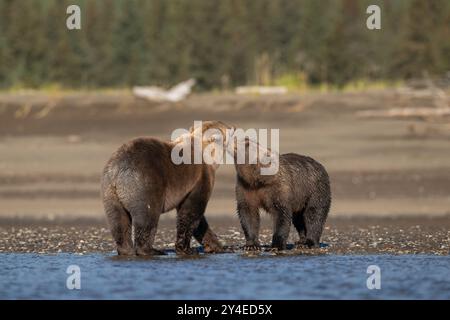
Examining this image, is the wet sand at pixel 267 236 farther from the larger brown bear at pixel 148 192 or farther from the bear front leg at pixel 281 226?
the larger brown bear at pixel 148 192

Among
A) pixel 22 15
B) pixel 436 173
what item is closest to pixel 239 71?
pixel 22 15

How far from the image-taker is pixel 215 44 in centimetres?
2266

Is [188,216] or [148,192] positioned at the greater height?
[148,192]

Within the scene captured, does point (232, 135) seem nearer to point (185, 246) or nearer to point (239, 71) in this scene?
point (185, 246)

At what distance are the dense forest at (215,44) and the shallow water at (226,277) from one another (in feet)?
38.2

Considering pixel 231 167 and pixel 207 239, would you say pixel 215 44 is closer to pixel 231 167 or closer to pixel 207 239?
pixel 231 167

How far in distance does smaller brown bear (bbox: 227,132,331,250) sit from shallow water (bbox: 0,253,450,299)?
1.06 feet

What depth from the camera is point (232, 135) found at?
10.8 meters

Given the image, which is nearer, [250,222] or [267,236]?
[250,222]

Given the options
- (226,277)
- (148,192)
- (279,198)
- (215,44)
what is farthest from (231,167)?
(226,277)

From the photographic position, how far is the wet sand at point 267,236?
11.2 meters

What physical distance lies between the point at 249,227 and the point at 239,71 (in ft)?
39.5

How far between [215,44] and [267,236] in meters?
10.8

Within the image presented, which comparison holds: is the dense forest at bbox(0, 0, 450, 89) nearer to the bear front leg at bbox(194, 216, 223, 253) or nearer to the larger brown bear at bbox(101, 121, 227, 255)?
the bear front leg at bbox(194, 216, 223, 253)
